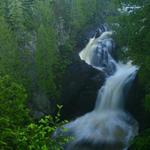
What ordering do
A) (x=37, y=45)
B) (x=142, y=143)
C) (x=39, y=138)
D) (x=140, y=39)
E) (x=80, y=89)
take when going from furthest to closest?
(x=80, y=89) → (x=37, y=45) → (x=140, y=39) → (x=142, y=143) → (x=39, y=138)

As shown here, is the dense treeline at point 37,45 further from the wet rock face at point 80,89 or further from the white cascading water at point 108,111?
the white cascading water at point 108,111

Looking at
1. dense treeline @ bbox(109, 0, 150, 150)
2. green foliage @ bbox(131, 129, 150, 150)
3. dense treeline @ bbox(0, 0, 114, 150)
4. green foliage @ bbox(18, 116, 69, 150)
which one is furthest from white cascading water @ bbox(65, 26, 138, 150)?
green foliage @ bbox(18, 116, 69, 150)

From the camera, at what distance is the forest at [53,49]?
2105 centimetres

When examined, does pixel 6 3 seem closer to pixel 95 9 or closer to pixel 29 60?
pixel 29 60

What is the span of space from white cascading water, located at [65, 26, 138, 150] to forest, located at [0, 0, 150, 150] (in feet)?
2.34

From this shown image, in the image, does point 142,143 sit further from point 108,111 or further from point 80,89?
point 80,89

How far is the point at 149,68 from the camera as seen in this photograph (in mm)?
18453

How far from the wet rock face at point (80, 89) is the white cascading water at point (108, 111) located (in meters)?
0.81

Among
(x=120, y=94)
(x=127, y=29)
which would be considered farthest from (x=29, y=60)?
(x=127, y=29)

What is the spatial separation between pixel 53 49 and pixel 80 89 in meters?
4.32

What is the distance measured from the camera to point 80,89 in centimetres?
3528

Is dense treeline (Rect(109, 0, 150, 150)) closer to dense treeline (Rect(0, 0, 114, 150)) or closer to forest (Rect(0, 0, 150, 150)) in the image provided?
forest (Rect(0, 0, 150, 150))

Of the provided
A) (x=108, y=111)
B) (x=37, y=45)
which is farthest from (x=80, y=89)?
(x=37, y=45)

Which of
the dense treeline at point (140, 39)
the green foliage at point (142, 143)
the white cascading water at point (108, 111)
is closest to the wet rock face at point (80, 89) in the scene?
the white cascading water at point (108, 111)
